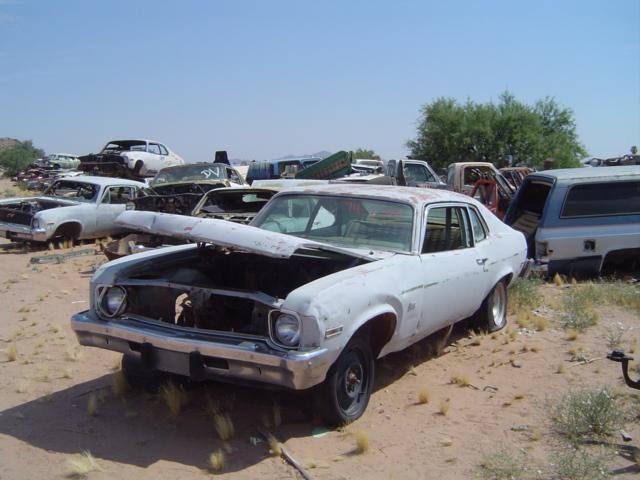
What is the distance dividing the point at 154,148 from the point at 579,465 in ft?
59.6

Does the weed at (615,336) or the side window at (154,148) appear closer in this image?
the weed at (615,336)

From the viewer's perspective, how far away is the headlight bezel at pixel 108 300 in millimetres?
4387

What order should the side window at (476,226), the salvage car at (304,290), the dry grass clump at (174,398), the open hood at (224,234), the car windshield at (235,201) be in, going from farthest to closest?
1. the car windshield at (235,201)
2. the side window at (476,226)
3. the dry grass clump at (174,398)
4. the open hood at (224,234)
5. the salvage car at (304,290)

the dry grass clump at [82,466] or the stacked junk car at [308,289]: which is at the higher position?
the stacked junk car at [308,289]

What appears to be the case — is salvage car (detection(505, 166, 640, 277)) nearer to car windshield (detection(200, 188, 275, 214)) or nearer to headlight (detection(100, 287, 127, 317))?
car windshield (detection(200, 188, 275, 214))

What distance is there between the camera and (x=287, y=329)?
12.1ft

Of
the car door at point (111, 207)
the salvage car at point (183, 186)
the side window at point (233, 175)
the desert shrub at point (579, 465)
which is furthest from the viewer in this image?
A: the side window at point (233, 175)

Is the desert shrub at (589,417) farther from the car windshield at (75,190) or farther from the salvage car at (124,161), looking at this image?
the salvage car at (124,161)

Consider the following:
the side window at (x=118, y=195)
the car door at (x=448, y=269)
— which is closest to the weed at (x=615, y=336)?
the car door at (x=448, y=269)

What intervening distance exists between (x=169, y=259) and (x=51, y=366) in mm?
1560

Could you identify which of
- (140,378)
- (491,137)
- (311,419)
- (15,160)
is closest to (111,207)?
(140,378)

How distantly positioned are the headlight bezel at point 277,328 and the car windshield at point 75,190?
10727 millimetres

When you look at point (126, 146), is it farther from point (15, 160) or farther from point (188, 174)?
point (15, 160)

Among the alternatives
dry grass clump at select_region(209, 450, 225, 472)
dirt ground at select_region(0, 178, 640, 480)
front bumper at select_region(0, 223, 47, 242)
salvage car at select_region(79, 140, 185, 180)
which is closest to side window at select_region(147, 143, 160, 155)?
salvage car at select_region(79, 140, 185, 180)
